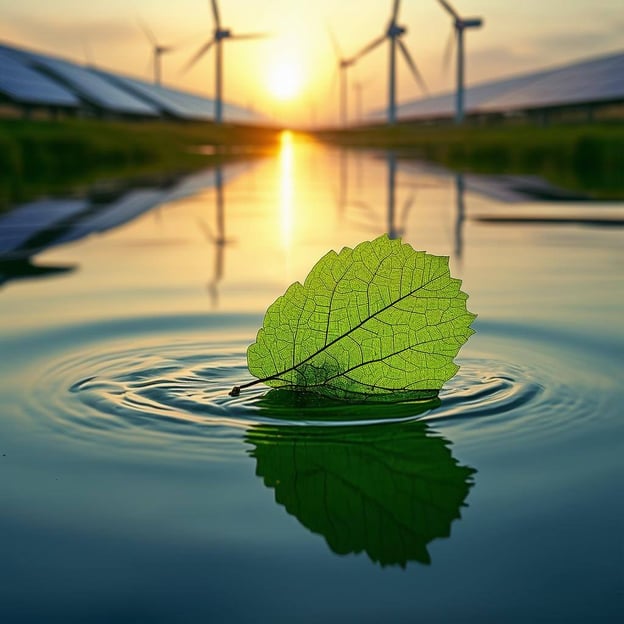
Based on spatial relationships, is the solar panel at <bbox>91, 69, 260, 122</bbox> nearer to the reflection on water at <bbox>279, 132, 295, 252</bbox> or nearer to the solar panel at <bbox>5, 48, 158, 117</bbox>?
the solar panel at <bbox>5, 48, 158, 117</bbox>

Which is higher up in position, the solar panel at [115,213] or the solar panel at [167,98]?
the solar panel at [167,98]

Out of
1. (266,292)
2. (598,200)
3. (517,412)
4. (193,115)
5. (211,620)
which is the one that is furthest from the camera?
(193,115)

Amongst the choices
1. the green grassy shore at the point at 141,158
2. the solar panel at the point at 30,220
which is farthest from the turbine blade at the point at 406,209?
the solar panel at the point at 30,220

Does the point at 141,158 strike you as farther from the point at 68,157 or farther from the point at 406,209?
the point at 406,209

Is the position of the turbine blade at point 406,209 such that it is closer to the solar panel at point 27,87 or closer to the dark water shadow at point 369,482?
the dark water shadow at point 369,482

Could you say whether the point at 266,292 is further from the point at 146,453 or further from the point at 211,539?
the point at 211,539

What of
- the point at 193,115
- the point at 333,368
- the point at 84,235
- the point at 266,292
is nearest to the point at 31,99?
the point at 193,115

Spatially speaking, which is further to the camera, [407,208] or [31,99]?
[31,99]
